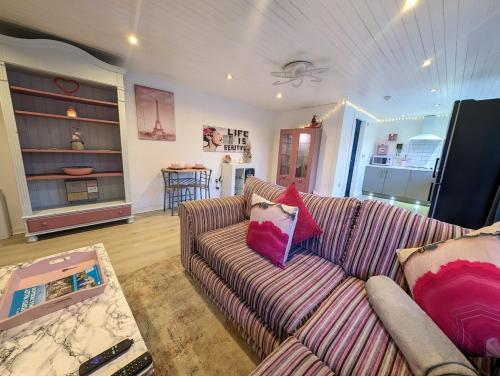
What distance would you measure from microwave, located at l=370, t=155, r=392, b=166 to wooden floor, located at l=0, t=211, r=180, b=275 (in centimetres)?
576

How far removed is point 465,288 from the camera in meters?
0.73

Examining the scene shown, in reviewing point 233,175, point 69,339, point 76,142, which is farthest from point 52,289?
point 233,175

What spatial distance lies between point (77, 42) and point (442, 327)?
3775mm

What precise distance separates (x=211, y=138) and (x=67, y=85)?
2.19 metres

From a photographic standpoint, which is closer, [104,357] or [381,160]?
[104,357]

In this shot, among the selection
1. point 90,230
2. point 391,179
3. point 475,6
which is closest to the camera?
point 475,6

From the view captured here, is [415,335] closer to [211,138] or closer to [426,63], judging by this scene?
[426,63]

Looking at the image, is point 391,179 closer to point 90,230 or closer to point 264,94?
point 264,94

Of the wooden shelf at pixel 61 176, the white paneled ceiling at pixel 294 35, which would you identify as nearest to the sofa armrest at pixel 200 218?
the white paneled ceiling at pixel 294 35

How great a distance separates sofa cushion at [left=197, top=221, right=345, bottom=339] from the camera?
940 mm

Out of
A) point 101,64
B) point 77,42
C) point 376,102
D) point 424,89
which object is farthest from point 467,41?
point 77,42

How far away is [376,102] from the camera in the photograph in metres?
3.77

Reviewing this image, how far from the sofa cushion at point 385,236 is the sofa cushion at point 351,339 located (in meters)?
0.23

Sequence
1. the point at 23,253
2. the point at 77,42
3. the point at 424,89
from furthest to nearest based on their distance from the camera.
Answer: the point at 424,89 → the point at 77,42 → the point at 23,253
